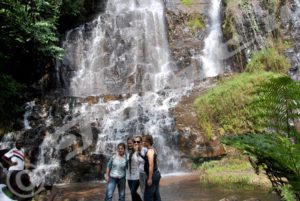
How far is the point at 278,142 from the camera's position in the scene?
280 centimetres

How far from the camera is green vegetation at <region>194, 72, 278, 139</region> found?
1316 centimetres

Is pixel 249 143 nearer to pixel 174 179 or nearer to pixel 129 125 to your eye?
pixel 174 179

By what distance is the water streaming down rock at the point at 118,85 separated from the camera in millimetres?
13266

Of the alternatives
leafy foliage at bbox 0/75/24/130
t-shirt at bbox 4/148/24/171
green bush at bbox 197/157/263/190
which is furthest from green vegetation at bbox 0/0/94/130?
green bush at bbox 197/157/263/190

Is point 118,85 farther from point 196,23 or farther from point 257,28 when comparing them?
point 257,28

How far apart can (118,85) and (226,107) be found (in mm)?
7219

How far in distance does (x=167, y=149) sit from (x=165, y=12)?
10.7 metres

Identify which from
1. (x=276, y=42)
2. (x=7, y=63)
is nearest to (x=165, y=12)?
(x=276, y=42)

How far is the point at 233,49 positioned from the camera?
1794 centimetres

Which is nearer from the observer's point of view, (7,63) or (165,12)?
(7,63)

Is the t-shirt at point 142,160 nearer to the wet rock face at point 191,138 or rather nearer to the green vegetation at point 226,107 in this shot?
the wet rock face at point 191,138

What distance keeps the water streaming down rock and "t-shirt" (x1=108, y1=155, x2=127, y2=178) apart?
6.44 m

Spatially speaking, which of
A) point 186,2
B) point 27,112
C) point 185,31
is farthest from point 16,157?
point 186,2

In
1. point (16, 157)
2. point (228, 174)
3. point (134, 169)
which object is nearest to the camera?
point (134, 169)
